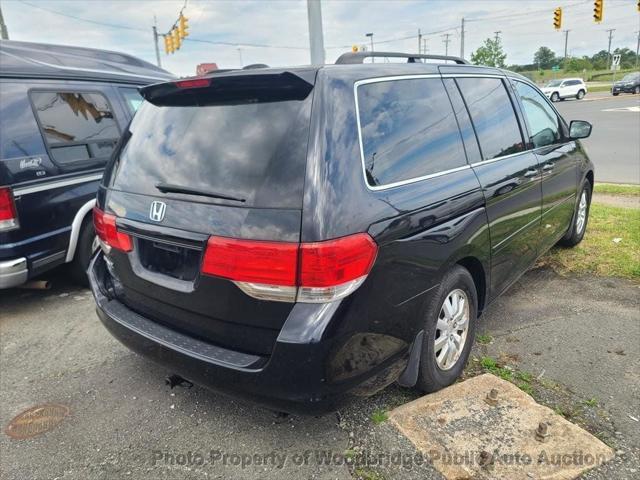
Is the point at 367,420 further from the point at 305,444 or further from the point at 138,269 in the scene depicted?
the point at 138,269

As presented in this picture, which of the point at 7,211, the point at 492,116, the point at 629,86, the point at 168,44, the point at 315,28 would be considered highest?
the point at 168,44

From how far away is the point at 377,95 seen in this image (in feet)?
8.11

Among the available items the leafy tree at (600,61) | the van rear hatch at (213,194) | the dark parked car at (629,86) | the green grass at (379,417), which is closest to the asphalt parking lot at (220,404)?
the green grass at (379,417)

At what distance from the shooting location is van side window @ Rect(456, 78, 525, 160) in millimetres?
3213

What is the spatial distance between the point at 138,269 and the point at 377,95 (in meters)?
1.49

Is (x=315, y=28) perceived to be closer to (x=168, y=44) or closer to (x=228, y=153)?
(x=228, y=153)

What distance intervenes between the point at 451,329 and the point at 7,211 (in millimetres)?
Result: 3376

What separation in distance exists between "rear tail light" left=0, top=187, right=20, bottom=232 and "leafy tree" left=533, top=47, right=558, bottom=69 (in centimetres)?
11343

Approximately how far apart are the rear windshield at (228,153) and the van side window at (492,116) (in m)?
1.46

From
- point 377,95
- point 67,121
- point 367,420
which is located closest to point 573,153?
point 377,95

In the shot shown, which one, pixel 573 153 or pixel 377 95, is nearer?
pixel 377 95

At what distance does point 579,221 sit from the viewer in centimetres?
526

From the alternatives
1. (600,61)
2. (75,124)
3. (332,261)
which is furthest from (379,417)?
(600,61)

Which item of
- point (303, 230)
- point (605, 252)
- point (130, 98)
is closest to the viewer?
point (303, 230)
